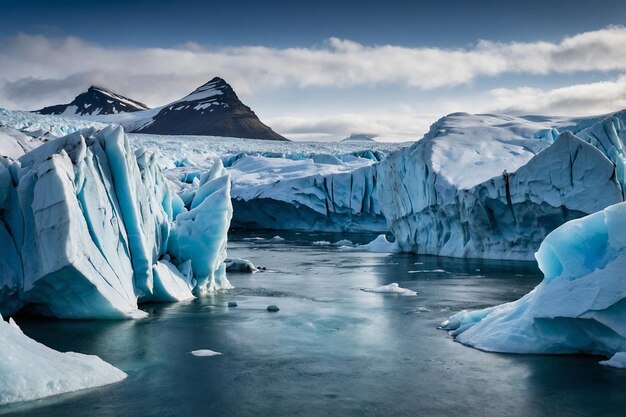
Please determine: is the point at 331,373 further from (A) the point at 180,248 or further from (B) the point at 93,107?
(B) the point at 93,107

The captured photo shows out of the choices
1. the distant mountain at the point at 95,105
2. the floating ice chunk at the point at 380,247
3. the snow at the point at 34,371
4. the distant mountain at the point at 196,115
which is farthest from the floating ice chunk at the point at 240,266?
the distant mountain at the point at 95,105

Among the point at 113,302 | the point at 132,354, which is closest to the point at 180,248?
the point at 113,302

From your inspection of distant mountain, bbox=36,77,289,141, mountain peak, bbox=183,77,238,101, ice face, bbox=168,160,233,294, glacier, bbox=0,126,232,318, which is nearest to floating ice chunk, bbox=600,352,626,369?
glacier, bbox=0,126,232,318

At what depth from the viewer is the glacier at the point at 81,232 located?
9.16 m

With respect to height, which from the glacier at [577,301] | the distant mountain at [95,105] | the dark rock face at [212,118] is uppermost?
the distant mountain at [95,105]

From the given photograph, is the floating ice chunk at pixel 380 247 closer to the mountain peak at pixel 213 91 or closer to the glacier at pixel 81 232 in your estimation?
the glacier at pixel 81 232

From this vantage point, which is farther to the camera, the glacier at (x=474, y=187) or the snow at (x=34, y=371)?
the glacier at (x=474, y=187)

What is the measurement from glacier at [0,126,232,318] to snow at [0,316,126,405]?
2781 mm

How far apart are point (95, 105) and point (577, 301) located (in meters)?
112

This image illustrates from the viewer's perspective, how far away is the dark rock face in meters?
86.1

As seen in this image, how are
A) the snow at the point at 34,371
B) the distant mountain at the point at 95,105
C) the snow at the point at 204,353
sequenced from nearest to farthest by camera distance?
the snow at the point at 34,371
the snow at the point at 204,353
the distant mountain at the point at 95,105

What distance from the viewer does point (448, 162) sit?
2078cm

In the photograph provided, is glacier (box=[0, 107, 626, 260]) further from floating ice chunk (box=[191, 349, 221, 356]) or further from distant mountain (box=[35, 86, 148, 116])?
distant mountain (box=[35, 86, 148, 116])

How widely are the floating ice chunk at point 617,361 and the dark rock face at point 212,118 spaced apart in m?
78.6
